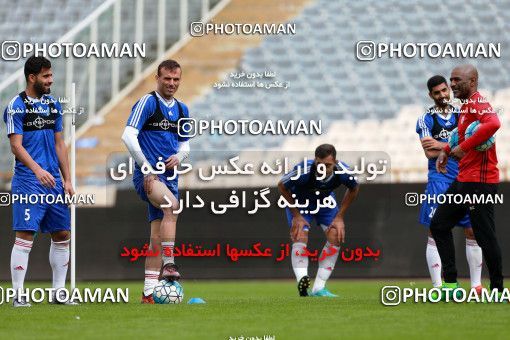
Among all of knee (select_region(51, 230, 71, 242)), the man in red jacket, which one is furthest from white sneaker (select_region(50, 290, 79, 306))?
the man in red jacket

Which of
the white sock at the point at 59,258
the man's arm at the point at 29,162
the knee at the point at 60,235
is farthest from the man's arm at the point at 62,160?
the white sock at the point at 59,258

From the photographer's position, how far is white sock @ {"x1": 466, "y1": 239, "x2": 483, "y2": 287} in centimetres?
1012

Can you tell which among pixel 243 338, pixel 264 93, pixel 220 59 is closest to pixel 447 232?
pixel 243 338

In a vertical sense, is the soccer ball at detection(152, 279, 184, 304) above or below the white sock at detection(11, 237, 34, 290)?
below

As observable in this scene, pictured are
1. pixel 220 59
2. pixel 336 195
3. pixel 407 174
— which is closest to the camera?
pixel 336 195

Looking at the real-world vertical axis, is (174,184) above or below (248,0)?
below

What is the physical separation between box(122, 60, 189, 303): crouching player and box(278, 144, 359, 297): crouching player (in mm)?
1286

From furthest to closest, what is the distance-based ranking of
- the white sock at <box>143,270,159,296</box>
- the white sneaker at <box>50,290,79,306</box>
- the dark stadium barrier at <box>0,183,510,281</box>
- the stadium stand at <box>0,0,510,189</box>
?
the stadium stand at <box>0,0,510,189</box> → the dark stadium barrier at <box>0,183,510,281</box> → the white sock at <box>143,270,159,296</box> → the white sneaker at <box>50,290,79,306</box>

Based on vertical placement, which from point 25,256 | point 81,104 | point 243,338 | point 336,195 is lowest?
point 243,338

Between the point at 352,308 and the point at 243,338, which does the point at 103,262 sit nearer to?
the point at 352,308

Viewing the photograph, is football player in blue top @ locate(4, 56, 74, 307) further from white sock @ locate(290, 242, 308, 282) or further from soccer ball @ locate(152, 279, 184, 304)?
white sock @ locate(290, 242, 308, 282)

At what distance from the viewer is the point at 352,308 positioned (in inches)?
333

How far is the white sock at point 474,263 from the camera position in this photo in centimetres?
1012

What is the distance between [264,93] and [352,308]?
11.0 meters
